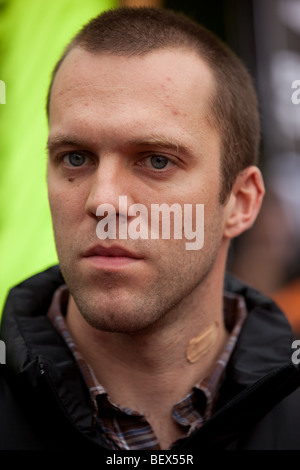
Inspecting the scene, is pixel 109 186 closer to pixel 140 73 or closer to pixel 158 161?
pixel 158 161

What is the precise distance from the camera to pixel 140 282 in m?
2.12

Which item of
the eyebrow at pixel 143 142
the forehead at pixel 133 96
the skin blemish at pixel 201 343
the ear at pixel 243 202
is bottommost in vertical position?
the skin blemish at pixel 201 343

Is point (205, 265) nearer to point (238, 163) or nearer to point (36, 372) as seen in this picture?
point (238, 163)

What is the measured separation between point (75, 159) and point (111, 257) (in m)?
0.42

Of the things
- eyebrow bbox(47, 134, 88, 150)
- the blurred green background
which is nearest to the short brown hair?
eyebrow bbox(47, 134, 88, 150)

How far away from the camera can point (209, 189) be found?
7.59 ft

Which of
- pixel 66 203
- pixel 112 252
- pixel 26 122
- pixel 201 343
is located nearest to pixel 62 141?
pixel 66 203

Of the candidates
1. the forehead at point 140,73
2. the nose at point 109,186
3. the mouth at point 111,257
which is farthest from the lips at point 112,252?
the forehead at point 140,73

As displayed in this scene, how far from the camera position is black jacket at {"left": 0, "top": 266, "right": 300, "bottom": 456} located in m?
2.06

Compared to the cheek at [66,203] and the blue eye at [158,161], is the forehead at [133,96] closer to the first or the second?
the blue eye at [158,161]

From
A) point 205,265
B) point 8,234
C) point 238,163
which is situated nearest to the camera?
Result: point 205,265

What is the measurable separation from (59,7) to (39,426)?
119 inches

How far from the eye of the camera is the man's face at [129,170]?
2.10 meters
